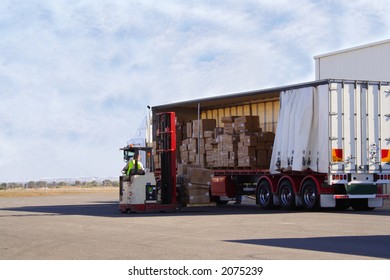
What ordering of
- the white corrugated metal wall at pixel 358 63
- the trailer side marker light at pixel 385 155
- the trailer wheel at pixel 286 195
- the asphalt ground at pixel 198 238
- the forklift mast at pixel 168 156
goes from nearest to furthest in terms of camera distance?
the asphalt ground at pixel 198 238 < the trailer side marker light at pixel 385 155 < the trailer wheel at pixel 286 195 < the forklift mast at pixel 168 156 < the white corrugated metal wall at pixel 358 63

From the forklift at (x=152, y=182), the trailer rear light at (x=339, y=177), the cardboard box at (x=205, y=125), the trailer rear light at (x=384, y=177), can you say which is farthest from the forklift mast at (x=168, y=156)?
the trailer rear light at (x=384, y=177)

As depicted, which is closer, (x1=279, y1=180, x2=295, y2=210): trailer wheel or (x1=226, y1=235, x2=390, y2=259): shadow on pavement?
(x1=226, y1=235, x2=390, y2=259): shadow on pavement

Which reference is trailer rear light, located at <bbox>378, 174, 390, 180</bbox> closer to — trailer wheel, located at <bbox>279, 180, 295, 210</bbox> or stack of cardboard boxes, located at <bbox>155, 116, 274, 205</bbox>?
trailer wheel, located at <bbox>279, 180, 295, 210</bbox>

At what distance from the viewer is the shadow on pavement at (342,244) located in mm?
12180

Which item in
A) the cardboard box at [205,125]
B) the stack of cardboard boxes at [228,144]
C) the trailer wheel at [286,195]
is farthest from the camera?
the cardboard box at [205,125]

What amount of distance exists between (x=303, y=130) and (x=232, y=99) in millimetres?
5196

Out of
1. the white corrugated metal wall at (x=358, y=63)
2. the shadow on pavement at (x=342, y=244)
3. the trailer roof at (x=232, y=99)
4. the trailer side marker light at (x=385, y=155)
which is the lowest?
the shadow on pavement at (x=342, y=244)

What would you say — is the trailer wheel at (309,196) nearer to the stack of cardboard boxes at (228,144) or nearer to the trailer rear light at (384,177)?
the trailer rear light at (384,177)

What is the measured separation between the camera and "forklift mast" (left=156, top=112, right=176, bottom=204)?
84.4 feet

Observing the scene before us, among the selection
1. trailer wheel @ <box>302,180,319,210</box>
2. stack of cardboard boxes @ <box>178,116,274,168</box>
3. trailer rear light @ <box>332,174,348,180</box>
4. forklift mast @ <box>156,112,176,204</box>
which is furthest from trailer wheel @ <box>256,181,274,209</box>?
trailer rear light @ <box>332,174,348,180</box>

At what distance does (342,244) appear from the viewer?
13.3 m

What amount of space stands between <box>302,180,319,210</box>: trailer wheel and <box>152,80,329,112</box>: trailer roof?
317 centimetres

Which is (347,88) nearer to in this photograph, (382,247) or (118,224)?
(118,224)
